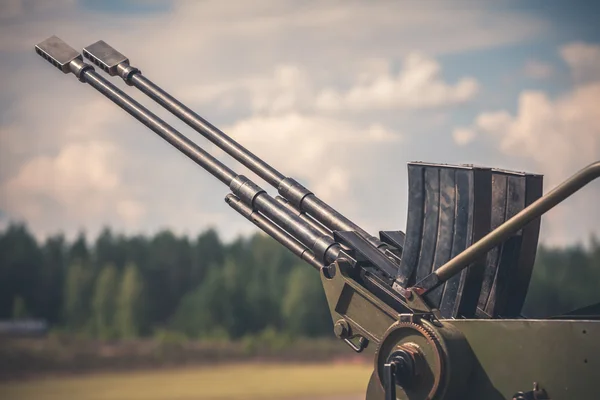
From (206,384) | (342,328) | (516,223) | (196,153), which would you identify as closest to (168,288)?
(206,384)

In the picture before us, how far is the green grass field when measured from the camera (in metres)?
32.7

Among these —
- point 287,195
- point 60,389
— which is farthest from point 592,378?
point 60,389

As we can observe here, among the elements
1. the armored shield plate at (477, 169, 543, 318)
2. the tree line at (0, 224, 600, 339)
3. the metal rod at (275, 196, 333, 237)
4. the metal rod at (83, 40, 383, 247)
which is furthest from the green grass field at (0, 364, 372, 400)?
the armored shield plate at (477, 169, 543, 318)

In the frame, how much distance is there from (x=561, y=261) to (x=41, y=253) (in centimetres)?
2838

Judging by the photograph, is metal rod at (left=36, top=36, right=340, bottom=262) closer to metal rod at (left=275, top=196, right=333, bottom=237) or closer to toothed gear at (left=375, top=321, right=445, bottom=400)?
metal rod at (left=275, top=196, right=333, bottom=237)

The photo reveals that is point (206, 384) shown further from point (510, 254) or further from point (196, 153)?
point (510, 254)

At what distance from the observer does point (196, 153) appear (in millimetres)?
10352

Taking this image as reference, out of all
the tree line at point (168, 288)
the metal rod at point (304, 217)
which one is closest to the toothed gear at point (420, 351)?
the metal rod at point (304, 217)

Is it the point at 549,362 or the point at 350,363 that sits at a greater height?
the point at 549,362

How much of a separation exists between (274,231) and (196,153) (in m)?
1.34

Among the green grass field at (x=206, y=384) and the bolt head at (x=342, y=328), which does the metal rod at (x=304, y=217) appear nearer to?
the bolt head at (x=342, y=328)

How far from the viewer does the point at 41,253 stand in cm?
4312

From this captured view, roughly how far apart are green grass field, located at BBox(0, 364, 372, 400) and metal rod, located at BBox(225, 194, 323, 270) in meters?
23.4

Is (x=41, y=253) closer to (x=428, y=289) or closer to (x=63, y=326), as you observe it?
(x=63, y=326)
